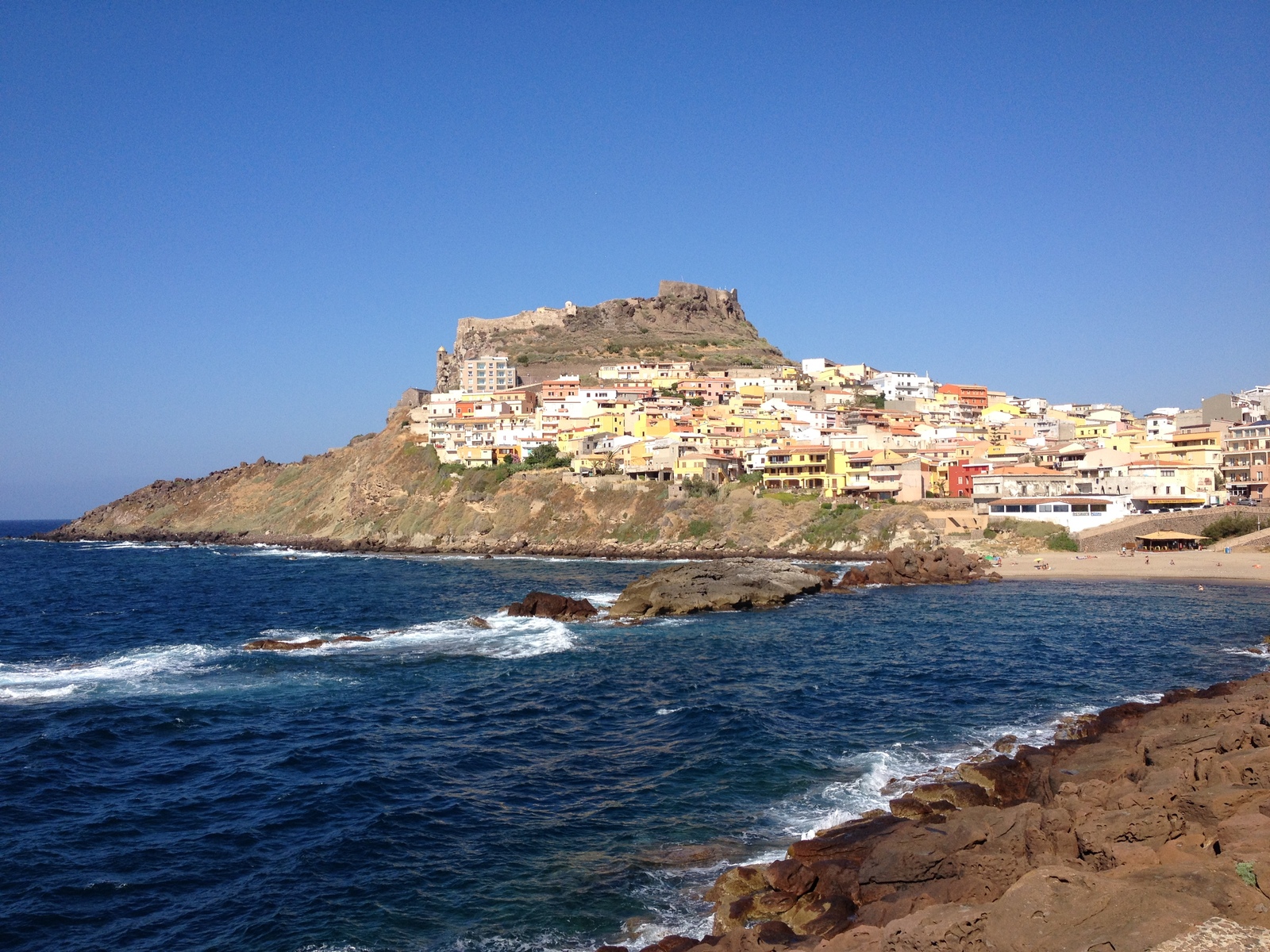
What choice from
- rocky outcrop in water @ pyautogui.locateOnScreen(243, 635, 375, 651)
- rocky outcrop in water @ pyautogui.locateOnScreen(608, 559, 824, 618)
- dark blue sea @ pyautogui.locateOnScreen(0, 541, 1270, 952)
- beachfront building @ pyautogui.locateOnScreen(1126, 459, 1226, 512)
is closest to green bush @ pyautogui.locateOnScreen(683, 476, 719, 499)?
rocky outcrop in water @ pyautogui.locateOnScreen(608, 559, 824, 618)

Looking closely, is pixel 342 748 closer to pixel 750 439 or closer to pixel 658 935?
pixel 658 935

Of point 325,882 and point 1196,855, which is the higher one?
point 1196,855

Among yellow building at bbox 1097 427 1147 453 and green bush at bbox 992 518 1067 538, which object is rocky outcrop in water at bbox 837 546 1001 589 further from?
yellow building at bbox 1097 427 1147 453

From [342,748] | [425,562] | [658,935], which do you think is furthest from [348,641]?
[425,562]

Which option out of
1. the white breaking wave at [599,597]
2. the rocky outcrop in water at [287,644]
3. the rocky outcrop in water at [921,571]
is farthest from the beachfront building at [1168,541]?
the rocky outcrop in water at [287,644]

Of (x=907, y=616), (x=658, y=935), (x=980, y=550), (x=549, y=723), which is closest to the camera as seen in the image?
(x=658, y=935)

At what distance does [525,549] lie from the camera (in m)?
78.9

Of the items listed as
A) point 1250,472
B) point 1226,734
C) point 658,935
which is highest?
point 1250,472

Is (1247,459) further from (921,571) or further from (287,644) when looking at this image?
(287,644)

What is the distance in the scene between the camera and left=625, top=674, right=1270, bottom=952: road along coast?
30.4ft

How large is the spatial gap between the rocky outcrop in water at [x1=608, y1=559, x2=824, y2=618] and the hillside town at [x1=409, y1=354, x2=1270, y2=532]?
24799mm

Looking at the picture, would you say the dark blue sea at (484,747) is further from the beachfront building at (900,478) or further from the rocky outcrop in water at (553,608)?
the beachfront building at (900,478)

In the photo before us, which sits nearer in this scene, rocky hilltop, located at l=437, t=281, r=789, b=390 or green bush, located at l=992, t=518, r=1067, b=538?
green bush, located at l=992, t=518, r=1067, b=538

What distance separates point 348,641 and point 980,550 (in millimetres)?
42793
